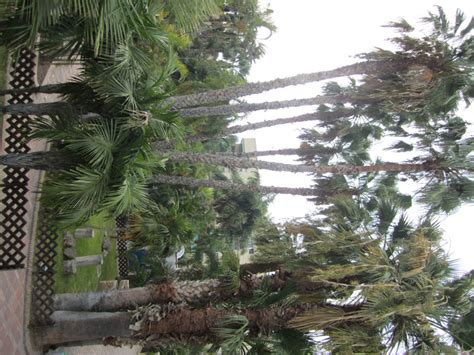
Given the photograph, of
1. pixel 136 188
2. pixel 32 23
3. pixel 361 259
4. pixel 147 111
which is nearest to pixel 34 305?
pixel 136 188

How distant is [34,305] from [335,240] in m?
6.10

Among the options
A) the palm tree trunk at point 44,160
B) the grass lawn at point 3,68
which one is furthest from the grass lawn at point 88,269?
the grass lawn at point 3,68

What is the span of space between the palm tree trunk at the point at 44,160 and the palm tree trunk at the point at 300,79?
3.04m

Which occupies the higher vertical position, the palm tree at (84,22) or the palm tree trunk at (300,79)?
the palm tree trunk at (300,79)

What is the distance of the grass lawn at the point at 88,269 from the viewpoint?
34.6 feet

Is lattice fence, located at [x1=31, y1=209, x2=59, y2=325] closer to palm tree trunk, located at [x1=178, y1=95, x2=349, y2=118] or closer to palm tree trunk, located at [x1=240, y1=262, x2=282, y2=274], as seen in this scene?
palm tree trunk, located at [x1=240, y1=262, x2=282, y2=274]

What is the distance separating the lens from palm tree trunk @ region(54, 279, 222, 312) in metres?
7.93

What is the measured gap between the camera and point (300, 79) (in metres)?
9.82

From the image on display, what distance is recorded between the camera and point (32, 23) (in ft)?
16.4

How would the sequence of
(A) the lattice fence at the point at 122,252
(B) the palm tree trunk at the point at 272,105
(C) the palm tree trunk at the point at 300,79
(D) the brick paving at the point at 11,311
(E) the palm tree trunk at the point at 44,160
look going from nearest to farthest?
(E) the palm tree trunk at the point at 44,160 → (D) the brick paving at the point at 11,311 → (C) the palm tree trunk at the point at 300,79 → (B) the palm tree trunk at the point at 272,105 → (A) the lattice fence at the point at 122,252

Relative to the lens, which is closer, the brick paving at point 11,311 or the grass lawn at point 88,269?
the brick paving at point 11,311

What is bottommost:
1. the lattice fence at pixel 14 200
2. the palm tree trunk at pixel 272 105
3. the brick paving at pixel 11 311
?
the brick paving at pixel 11 311

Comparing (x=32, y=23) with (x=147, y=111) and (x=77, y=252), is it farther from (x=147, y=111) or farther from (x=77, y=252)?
(x=77, y=252)

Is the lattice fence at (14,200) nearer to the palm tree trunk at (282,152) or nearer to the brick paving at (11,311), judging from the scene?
the brick paving at (11,311)
